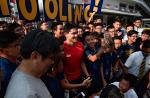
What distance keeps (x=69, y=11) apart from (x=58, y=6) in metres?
0.29

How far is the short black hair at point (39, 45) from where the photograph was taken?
5.71 feet

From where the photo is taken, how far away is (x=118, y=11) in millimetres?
28000

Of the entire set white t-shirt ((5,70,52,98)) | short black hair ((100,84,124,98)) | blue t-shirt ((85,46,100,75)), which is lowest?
blue t-shirt ((85,46,100,75))

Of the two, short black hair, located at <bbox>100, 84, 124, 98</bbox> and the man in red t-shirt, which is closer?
short black hair, located at <bbox>100, 84, 124, 98</bbox>

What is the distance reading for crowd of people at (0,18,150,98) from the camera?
1760 millimetres

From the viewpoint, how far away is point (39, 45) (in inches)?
A: 68.5

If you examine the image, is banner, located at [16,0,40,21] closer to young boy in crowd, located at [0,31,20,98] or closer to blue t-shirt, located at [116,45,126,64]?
young boy in crowd, located at [0,31,20,98]

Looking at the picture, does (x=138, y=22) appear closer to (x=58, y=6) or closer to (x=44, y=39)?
(x=58, y=6)

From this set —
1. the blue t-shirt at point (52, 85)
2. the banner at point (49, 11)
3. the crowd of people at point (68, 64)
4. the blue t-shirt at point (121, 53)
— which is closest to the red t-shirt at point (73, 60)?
the crowd of people at point (68, 64)

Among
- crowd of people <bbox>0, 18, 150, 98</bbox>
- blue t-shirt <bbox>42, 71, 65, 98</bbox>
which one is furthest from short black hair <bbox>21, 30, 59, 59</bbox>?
blue t-shirt <bbox>42, 71, 65, 98</bbox>

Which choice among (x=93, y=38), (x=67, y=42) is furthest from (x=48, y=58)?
(x=93, y=38)

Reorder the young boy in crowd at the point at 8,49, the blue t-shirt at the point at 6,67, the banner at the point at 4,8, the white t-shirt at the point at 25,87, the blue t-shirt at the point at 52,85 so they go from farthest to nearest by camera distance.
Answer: the banner at the point at 4,8 → the blue t-shirt at the point at 52,85 → the young boy in crowd at the point at 8,49 → the blue t-shirt at the point at 6,67 → the white t-shirt at the point at 25,87

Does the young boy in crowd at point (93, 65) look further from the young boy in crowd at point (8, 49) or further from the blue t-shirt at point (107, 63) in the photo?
the young boy in crowd at point (8, 49)

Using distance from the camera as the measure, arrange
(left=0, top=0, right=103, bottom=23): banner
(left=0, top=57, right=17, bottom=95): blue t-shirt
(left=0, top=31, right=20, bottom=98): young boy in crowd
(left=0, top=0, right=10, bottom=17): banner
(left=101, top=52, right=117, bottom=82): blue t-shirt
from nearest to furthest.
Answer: (left=0, top=57, right=17, bottom=95): blue t-shirt < (left=0, top=31, right=20, bottom=98): young boy in crowd < (left=0, top=0, right=10, bottom=17): banner < (left=0, top=0, right=103, bottom=23): banner < (left=101, top=52, right=117, bottom=82): blue t-shirt
